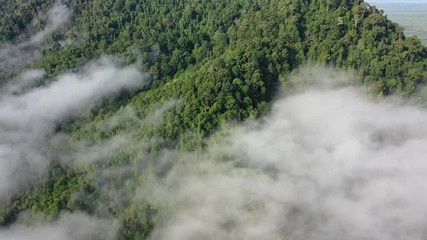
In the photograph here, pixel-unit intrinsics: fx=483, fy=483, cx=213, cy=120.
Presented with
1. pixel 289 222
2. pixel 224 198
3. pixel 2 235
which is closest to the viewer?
pixel 289 222

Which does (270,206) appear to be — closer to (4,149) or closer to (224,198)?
(224,198)

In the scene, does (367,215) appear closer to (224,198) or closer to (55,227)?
(224,198)

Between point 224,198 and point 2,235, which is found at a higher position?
point 224,198

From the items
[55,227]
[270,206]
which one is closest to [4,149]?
[55,227]

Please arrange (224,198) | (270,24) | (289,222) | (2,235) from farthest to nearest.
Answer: (270,24), (2,235), (224,198), (289,222)

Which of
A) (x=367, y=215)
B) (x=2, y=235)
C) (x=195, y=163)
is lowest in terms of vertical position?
(x=2, y=235)

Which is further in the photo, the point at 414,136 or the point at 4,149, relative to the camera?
the point at 4,149

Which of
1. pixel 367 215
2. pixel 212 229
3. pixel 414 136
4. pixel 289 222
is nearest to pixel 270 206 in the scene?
pixel 289 222
